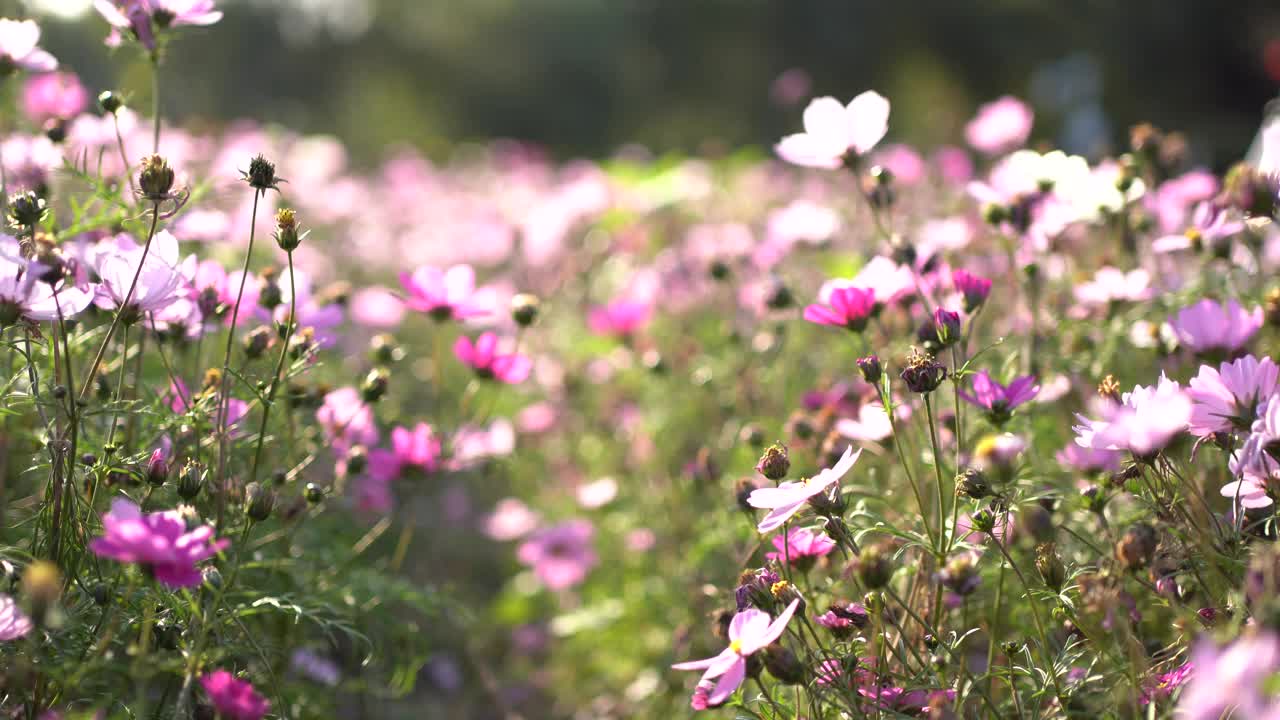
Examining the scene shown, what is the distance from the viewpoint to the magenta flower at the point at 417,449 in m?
1.55

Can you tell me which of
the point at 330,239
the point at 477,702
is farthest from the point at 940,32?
the point at 477,702

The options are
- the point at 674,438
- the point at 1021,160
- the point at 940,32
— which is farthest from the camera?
the point at 940,32

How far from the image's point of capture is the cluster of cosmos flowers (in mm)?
1003

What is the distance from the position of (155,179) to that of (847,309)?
2.58 feet

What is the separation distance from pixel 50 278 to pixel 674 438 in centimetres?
166

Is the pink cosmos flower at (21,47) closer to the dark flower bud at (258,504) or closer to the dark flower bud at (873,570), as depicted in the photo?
the dark flower bud at (258,504)

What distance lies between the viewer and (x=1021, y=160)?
1.53 metres

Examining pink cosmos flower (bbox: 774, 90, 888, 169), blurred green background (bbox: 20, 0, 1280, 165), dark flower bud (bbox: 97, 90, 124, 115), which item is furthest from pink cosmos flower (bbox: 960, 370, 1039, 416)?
blurred green background (bbox: 20, 0, 1280, 165)

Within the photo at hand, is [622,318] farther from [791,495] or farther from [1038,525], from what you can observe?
[1038,525]

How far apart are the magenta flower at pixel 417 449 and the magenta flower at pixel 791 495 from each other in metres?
0.67

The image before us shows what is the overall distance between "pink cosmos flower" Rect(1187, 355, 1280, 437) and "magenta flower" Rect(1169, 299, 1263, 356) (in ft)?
0.81

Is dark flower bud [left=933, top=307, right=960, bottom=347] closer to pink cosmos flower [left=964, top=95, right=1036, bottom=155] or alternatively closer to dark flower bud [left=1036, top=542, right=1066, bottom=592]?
dark flower bud [left=1036, top=542, right=1066, bottom=592]

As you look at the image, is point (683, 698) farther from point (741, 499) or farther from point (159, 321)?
point (159, 321)

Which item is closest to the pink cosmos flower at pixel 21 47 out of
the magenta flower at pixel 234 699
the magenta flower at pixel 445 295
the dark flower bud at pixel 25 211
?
the dark flower bud at pixel 25 211
